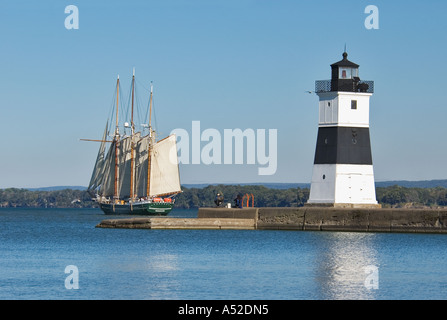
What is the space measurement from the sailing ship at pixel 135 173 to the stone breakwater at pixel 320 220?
48.6m


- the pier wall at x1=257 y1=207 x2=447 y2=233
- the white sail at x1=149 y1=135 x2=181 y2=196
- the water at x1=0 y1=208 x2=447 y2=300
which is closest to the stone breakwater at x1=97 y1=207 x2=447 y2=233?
the pier wall at x1=257 y1=207 x2=447 y2=233

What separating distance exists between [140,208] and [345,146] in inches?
2283

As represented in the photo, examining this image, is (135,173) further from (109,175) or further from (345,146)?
(345,146)

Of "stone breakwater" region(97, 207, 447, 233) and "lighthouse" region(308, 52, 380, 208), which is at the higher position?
"lighthouse" region(308, 52, 380, 208)

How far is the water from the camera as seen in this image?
25172 millimetres

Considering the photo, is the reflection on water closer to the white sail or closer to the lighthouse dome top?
the lighthouse dome top

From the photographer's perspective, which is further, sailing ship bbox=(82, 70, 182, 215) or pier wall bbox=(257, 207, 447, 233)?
sailing ship bbox=(82, 70, 182, 215)

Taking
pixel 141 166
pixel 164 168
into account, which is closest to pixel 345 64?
pixel 164 168

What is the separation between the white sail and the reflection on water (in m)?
56.5

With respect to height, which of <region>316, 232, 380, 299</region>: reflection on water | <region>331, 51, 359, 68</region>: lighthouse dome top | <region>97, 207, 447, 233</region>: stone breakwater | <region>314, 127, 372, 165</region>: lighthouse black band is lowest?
<region>316, 232, 380, 299</region>: reflection on water

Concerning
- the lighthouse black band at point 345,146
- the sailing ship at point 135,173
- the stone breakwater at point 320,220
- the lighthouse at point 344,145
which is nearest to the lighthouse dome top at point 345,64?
the lighthouse at point 344,145

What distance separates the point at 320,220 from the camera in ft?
145
